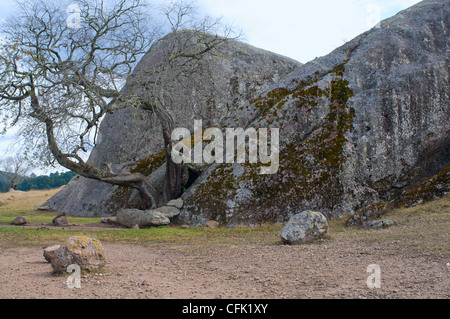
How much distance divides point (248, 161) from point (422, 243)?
10124 millimetres

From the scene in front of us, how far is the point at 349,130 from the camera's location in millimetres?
18094

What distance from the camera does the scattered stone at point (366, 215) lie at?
13.1 m

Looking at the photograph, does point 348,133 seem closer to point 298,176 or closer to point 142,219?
point 298,176

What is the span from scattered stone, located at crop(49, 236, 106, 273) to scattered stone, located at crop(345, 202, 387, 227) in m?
8.71

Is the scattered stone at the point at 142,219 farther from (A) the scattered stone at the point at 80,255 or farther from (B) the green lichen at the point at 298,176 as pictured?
(A) the scattered stone at the point at 80,255

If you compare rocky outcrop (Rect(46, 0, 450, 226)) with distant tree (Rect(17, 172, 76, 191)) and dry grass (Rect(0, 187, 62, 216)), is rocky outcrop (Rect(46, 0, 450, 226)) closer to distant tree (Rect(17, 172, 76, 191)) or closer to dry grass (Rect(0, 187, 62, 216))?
dry grass (Rect(0, 187, 62, 216))

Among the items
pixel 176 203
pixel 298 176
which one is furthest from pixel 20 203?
pixel 298 176

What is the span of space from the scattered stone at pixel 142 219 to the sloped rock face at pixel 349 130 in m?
1.13

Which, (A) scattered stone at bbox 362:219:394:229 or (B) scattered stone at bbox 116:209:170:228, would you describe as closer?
(A) scattered stone at bbox 362:219:394:229

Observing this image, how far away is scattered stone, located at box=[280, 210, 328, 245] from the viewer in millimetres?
10525

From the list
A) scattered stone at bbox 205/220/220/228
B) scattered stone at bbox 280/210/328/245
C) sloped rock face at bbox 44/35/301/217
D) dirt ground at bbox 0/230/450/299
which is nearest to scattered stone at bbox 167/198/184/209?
scattered stone at bbox 205/220/220/228

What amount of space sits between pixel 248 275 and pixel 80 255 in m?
3.20

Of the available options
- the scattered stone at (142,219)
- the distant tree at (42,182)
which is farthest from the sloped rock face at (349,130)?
the distant tree at (42,182)

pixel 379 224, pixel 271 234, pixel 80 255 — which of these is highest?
pixel 379 224
